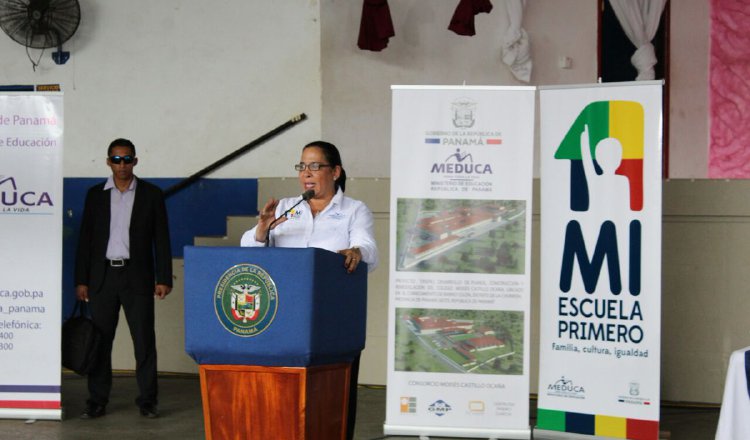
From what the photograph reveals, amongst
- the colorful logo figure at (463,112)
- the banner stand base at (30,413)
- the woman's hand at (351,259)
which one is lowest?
the banner stand base at (30,413)

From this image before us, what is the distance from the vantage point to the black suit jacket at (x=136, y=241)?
6.06 metres

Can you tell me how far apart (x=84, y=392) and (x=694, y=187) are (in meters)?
4.37

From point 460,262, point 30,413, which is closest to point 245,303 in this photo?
point 460,262

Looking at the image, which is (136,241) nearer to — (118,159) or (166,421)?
(118,159)

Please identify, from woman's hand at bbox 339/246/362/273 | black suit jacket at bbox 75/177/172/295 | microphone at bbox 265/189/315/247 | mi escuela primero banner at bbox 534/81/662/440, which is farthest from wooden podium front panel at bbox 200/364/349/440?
black suit jacket at bbox 75/177/172/295

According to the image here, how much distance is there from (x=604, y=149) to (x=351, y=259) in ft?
6.79

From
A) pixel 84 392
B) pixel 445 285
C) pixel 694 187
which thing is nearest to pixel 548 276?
pixel 445 285

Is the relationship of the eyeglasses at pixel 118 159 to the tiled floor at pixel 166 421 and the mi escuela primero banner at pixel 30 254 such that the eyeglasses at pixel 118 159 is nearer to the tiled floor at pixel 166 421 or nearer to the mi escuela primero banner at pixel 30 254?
the mi escuela primero banner at pixel 30 254

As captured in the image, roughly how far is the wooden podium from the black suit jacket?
Answer: 2616 mm

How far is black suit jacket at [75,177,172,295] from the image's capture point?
6.06 m

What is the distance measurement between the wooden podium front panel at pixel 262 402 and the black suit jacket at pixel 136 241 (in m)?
2.65

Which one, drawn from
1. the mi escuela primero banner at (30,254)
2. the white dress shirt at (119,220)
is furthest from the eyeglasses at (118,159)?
the mi escuela primero banner at (30,254)

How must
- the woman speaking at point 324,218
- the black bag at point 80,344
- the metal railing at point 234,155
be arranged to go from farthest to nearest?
the metal railing at point 234,155
the black bag at point 80,344
the woman speaking at point 324,218

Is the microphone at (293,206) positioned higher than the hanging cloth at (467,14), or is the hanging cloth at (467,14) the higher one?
the hanging cloth at (467,14)
